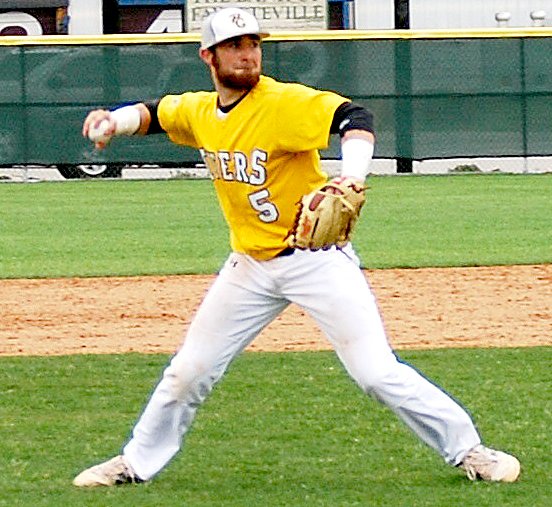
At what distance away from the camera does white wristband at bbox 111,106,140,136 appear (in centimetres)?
574

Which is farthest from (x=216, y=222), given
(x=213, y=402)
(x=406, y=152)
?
(x=213, y=402)

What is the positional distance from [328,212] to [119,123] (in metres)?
0.99

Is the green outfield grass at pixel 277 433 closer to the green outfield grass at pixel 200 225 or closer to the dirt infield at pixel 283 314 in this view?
the dirt infield at pixel 283 314

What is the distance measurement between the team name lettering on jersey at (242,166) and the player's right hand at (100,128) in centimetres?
40

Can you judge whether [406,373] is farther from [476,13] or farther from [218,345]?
[476,13]

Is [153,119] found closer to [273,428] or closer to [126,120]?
[126,120]

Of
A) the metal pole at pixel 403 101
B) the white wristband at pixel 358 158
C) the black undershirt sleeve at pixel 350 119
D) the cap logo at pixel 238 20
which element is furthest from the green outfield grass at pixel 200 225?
the white wristband at pixel 358 158

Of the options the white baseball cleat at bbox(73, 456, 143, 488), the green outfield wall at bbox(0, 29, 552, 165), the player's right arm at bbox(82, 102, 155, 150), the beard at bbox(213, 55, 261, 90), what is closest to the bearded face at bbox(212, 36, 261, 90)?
the beard at bbox(213, 55, 261, 90)

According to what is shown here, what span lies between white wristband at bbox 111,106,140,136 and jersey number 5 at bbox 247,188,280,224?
21.9 inches

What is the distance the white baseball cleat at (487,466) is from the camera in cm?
561

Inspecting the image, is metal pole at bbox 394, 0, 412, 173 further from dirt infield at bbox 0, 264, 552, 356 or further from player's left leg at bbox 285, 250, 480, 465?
player's left leg at bbox 285, 250, 480, 465

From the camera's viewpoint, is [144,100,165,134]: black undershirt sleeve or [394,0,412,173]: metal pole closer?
[144,100,165,134]: black undershirt sleeve

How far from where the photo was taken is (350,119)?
5258 millimetres

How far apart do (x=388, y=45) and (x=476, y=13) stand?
34.4 ft
